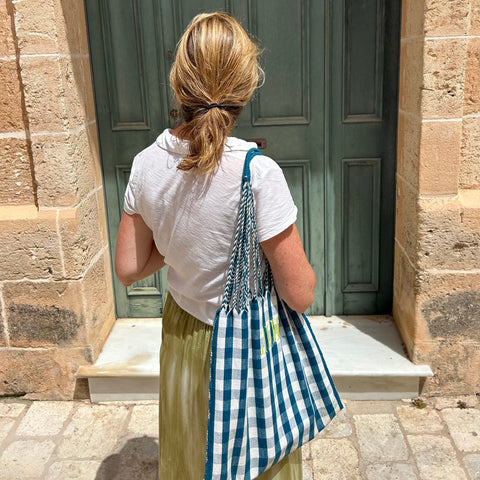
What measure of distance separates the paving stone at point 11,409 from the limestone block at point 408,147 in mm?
2555

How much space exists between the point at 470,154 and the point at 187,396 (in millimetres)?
2068

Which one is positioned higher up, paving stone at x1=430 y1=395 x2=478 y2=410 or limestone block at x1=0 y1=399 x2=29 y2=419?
paving stone at x1=430 y1=395 x2=478 y2=410

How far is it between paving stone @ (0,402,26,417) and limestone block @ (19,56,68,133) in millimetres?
1595

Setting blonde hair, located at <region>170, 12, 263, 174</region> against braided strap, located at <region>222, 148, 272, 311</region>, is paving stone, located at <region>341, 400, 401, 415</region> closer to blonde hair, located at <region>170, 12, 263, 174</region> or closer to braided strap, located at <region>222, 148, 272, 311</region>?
braided strap, located at <region>222, 148, 272, 311</region>

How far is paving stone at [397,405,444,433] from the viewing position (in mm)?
3062

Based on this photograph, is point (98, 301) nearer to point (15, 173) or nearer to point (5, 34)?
point (15, 173)

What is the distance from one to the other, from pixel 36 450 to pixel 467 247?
8.14 ft

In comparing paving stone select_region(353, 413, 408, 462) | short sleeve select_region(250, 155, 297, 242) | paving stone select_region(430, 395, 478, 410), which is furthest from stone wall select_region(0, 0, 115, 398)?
paving stone select_region(430, 395, 478, 410)

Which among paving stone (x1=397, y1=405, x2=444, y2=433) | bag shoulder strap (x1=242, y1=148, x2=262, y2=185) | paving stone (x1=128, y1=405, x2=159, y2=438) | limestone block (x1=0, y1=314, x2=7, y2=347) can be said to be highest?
bag shoulder strap (x1=242, y1=148, x2=262, y2=185)

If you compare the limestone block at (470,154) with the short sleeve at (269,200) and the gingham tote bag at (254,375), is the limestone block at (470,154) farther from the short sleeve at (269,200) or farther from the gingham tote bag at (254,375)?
the short sleeve at (269,200)

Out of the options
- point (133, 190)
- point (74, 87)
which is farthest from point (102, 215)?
point (133, 190)

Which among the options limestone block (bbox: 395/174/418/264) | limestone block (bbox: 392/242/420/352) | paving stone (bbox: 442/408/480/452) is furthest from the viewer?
limestone block (bbox: 392/242/420/352)

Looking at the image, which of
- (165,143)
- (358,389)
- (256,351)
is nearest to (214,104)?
(165,143)

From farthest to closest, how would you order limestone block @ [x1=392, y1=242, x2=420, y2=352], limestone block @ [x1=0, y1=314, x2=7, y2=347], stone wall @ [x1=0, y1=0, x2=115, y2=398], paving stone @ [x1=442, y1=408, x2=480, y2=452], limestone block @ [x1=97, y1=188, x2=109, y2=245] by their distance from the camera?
limestone block @ [x1=97, y1=188, x2=109, y2=245] < limestone block @ [x1=0, y1=314, x2=7, y2=347] < limestone block @ [x1=392, y1=242, x2=420, y2=352] < stone wall @ [x1=0, y1=0, x2=115, y2=398] < paving stone @ [x1=442, y1=408, x2=480, y2=452]
